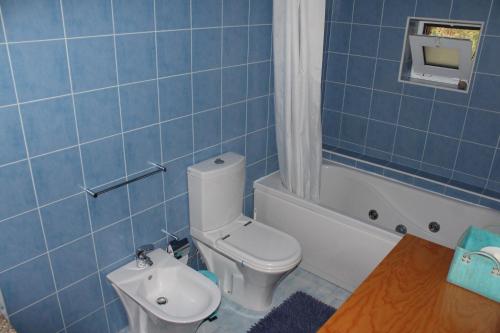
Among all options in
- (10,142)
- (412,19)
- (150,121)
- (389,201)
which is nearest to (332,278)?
(389,201)

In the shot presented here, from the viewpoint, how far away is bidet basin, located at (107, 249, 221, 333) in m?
2.09

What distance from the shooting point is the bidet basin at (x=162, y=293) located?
6.86 feet

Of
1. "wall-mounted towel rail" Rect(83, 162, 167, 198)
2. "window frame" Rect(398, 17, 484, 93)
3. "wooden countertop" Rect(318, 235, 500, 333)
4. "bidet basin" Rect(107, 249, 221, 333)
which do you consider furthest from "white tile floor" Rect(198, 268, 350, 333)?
"window frame" Rect(398, 17, 484, 93)

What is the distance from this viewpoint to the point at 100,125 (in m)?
1.98

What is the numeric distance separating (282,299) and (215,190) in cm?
83

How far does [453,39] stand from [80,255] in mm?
2464

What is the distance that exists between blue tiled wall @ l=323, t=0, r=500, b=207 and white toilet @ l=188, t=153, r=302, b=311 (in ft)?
3.77

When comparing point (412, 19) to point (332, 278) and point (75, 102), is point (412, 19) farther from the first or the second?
point (75, 102)

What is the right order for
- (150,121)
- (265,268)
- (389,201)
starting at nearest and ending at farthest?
1. (150,121)
2. (265,268)
3. (389,201)

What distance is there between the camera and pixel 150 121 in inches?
86.2

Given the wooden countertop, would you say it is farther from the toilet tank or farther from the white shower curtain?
the white shower curtain

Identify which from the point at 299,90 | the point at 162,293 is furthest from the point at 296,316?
the point at 299,90

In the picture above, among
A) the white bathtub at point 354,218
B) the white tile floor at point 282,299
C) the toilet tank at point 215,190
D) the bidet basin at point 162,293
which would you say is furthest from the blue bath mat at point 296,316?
the toilet tank at point 215,190

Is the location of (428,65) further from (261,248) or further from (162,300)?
(162,300)
